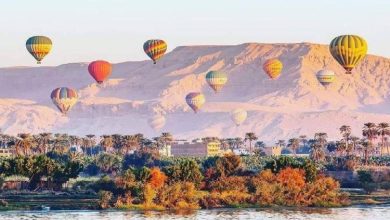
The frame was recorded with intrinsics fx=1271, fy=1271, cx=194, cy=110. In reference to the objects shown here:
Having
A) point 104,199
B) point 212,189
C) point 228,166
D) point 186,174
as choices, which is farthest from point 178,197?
point 228,166

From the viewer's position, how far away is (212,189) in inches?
5856

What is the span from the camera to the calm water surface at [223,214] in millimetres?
128125

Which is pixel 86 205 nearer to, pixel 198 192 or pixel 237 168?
pixel 198 192

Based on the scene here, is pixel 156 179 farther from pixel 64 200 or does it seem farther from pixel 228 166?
pixel 228 166

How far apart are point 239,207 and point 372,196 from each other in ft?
69.7

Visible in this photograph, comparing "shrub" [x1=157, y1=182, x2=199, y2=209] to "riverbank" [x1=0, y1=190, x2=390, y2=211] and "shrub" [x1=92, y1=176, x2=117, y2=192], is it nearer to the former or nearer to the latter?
"riverbank" [x1=0, y1=190, x2=390, y2=211]

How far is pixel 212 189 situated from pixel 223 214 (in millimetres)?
15862

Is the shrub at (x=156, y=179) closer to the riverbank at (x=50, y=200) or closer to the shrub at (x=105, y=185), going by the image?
the shrub at (x=105, y=185)

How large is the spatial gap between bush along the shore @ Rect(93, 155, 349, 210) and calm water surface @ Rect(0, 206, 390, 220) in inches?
181

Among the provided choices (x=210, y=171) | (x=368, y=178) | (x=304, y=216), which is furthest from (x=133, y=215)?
(x=368, y=178)

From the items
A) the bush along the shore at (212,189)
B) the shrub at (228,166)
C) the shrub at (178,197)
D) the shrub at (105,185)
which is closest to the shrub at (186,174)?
the bush along the shore at (212,189)

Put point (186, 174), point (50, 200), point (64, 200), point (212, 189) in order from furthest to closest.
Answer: point (186, 174)
point (212, 189)
point (64, 200)
point (50, 200)

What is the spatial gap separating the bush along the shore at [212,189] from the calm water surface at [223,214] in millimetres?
4606

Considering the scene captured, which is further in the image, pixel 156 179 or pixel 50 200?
pixel 156 179
